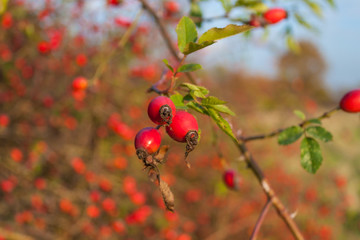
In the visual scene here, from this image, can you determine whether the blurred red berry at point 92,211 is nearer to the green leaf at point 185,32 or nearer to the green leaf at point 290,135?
the green leaf at point 290,135

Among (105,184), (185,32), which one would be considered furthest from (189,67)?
(105,184)

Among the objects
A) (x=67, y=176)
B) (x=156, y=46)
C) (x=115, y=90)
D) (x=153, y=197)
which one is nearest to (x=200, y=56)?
(x=156, y=46)

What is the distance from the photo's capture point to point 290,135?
3.51 feet

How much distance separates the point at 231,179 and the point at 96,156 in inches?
105

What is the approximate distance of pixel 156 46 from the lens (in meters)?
6.02

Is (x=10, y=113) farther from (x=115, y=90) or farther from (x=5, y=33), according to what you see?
(x=115, y=90)

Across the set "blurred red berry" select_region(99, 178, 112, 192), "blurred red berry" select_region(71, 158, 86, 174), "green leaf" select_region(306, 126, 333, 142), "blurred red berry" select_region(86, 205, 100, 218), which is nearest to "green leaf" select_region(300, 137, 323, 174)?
"green leaf" select_region(306, 126, 333, 142)

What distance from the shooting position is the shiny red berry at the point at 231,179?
1518 mm

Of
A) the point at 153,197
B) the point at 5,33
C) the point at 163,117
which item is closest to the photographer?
the point at 163,117

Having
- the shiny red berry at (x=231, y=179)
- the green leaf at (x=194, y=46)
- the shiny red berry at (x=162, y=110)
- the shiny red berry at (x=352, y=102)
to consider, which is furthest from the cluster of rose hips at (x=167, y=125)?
the shiny red berry at (x=231, y=179)

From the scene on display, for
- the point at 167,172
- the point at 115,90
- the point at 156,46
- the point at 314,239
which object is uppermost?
the point at 156,46

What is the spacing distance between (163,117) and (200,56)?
7.39 m

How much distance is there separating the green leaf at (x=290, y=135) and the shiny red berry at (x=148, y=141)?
0.56 m

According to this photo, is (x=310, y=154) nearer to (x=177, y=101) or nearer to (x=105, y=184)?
(x=177, y=101)
